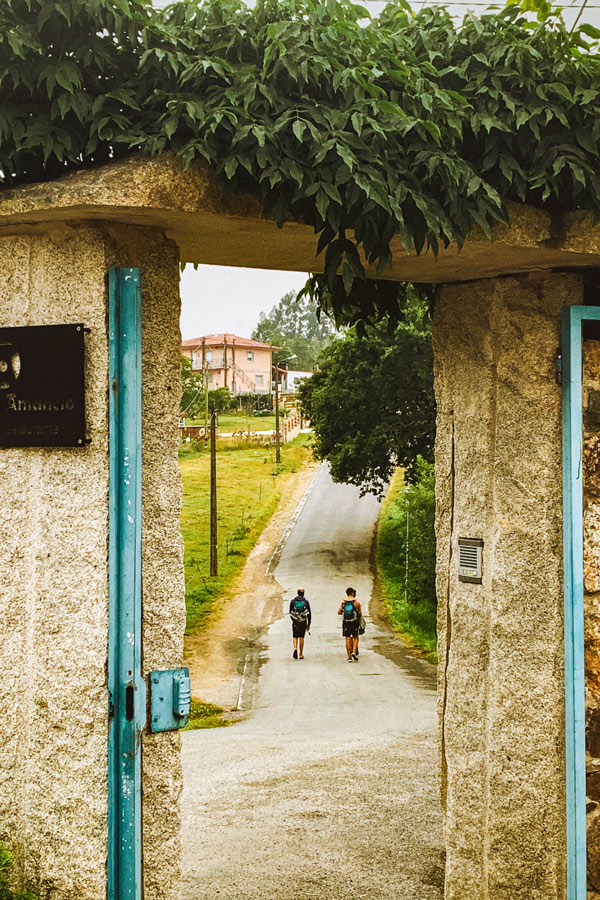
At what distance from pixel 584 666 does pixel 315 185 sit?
238cm

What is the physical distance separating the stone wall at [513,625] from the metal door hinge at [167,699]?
1433 millimetres

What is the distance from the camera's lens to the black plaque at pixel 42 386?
10.4 feet

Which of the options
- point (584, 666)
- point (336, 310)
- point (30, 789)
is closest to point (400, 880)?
point (584, 666)

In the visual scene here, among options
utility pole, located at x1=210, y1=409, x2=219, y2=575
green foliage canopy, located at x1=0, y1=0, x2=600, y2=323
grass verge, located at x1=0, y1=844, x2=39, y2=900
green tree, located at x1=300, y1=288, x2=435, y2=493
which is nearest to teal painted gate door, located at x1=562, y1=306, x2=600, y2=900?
green foliage canopy, located at x1=0, y1=0, x2=600, y2=323

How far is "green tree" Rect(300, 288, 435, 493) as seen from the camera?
21922 mm

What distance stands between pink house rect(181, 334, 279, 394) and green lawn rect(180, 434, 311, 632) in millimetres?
11661

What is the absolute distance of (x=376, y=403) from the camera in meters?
22.7

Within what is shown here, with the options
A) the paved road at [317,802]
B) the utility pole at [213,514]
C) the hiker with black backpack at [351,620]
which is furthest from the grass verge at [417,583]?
the paved road at [317,802]

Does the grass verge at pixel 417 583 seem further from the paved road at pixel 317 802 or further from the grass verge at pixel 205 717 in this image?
the grass verge at pixel 205 717

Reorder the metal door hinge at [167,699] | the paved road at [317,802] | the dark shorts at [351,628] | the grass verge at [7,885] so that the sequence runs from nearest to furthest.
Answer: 1. the grass verge at [7,885]
2. the metal door hinge at [167,699]
3. the paved road at [317,802]
4. the dark shorts at [351,628]

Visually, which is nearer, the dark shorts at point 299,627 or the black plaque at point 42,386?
the black plaque at point 42,386

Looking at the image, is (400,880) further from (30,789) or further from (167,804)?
(30,789)

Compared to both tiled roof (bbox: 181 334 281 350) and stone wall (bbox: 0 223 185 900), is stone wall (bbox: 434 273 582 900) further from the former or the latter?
tiled roof (bbox: 181 334 281 350)

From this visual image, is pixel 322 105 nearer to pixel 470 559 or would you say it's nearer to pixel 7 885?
pixel 470 559
